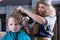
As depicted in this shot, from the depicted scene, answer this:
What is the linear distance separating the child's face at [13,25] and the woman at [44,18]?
0.07 m

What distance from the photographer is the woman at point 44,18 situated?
0.68 meters

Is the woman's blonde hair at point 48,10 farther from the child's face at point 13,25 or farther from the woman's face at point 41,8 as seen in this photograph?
the child's face at point 13,25

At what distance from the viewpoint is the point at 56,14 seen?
762mm

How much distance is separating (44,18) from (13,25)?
0.17 m

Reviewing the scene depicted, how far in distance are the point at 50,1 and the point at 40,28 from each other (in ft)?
0.59

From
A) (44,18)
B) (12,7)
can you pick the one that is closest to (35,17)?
(44,18)

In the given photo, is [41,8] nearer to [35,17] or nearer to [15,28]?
[35,17]

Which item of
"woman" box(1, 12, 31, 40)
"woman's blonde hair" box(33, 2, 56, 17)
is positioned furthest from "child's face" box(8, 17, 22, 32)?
"woman's blonde hair" box(33, 2, 56, 17)

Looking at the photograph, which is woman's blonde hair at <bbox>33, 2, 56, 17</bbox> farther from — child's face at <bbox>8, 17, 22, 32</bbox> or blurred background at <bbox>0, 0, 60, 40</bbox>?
child's face at <bbox>8, 17, 22, 32</bbox>

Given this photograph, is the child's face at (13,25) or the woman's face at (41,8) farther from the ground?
the woman's face at (41,8)

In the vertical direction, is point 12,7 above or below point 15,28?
above

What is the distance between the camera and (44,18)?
69 centimetres

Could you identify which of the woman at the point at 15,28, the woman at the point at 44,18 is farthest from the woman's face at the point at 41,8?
the woman at the point at 15,28

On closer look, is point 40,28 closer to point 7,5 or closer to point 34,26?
point 34,26
